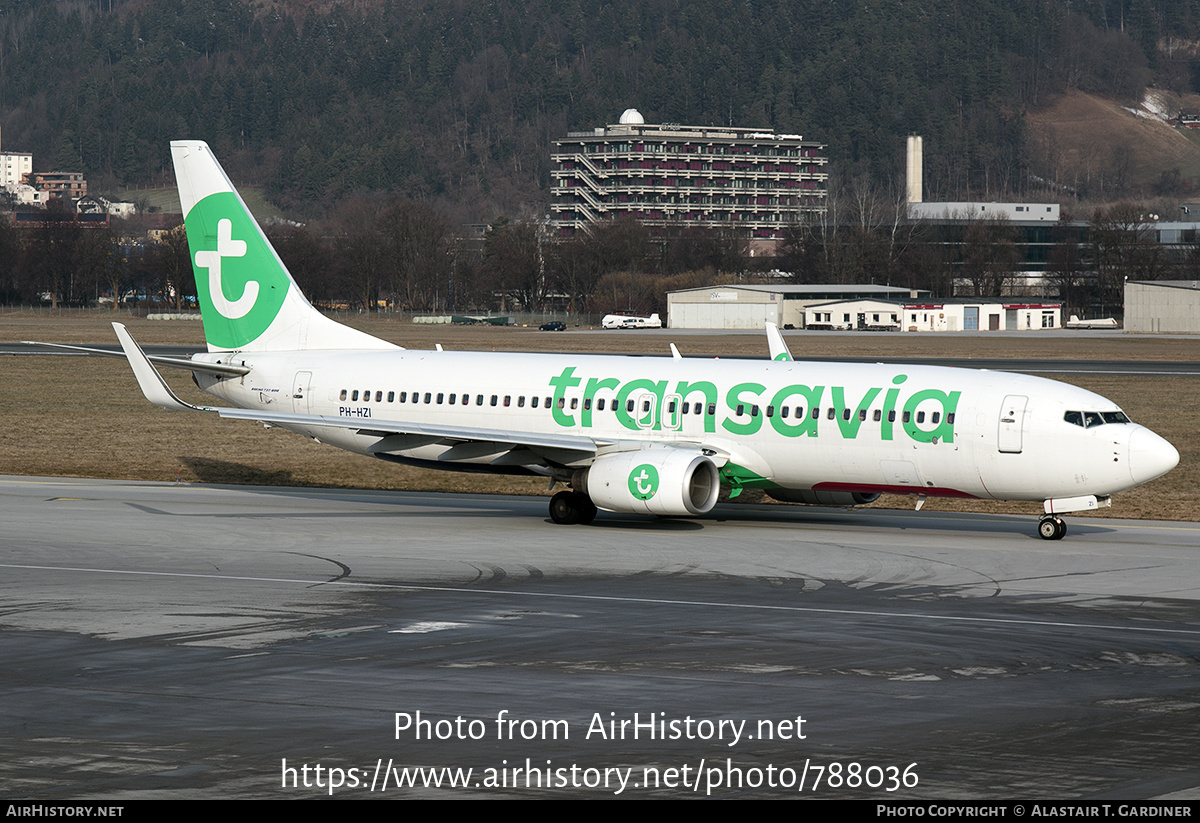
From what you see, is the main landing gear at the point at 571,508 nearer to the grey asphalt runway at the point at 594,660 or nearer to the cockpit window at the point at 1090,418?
the grey asphalt runway at the point at 594,660

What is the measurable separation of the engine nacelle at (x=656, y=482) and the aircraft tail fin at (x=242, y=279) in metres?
9.80

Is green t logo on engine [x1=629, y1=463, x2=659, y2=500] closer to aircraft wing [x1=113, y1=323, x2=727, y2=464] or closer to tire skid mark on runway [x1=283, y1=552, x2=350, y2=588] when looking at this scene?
aircraft wing [x1=113, y1=323, x2=727, y2=464]

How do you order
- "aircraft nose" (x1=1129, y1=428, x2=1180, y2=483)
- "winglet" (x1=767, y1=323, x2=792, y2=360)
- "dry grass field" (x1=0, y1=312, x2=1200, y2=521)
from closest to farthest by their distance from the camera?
1. "aircraft nose" (x1=1129, y1=428, x2=1180, y2=483)
2. "winglet" (x1=767, y1=323, x2=792, y2=360)
3. "dry grass field" (x1=0, y1=312, x2=1200, y2=521)

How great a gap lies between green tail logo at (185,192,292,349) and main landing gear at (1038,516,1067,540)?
20.9m

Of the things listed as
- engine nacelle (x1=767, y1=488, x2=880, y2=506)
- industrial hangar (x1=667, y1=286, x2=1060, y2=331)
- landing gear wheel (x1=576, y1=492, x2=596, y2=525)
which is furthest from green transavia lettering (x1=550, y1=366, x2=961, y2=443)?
industrial hangar (x1=667, y1=286, x2=1060, y2=331)

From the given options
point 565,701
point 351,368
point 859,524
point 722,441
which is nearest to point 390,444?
point 351,368

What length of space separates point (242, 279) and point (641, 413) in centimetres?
1275

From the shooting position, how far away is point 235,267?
42.5 meters

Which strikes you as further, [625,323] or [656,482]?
[625,323]

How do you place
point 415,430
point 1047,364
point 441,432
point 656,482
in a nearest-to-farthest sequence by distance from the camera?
point 656,482
point 441,432
point 415,430
point 1047,364

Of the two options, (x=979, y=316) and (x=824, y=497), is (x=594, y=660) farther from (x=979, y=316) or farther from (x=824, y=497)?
(x=979, y=316)

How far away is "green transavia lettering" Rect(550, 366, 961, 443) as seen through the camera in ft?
112

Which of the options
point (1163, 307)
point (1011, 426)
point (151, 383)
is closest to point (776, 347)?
point (1011, 426)
